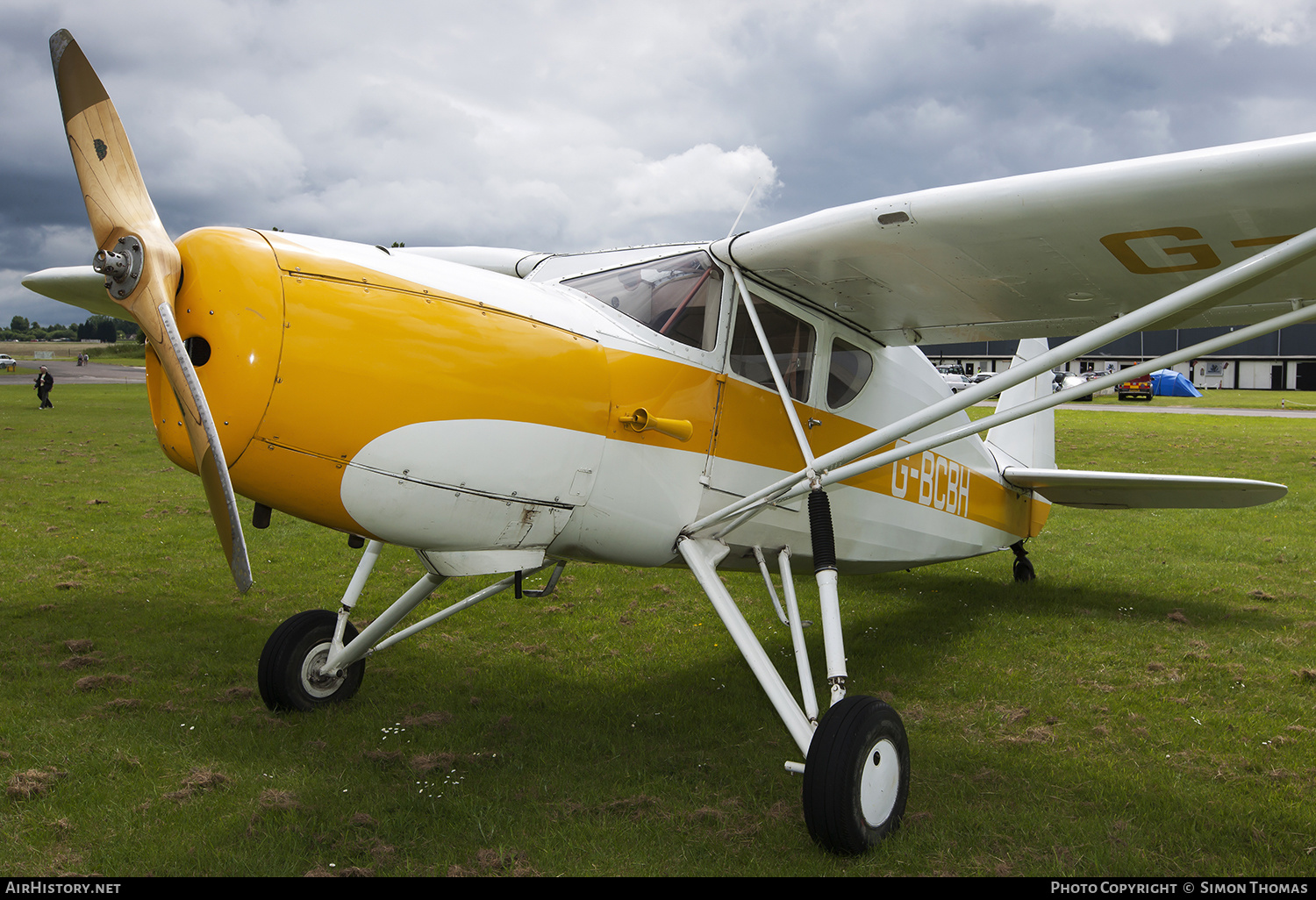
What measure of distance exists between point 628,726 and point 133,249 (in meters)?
3.29

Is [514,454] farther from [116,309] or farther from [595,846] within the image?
[116,309]

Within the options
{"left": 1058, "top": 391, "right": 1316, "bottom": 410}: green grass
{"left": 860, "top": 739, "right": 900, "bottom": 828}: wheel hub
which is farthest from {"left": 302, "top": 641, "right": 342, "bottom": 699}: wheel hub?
{"left": 1058, "top": 391, "right": 1316, "bottom": 410}: green grass

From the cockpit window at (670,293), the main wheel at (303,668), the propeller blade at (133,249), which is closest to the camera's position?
the propeller blade at (133,249)

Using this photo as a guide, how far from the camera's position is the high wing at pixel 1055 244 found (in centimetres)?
306

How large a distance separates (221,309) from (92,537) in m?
7.99

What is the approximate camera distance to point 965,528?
633 centimetres

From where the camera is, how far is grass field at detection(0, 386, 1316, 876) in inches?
131

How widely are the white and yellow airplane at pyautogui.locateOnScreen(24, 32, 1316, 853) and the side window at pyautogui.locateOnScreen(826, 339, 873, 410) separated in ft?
0.06

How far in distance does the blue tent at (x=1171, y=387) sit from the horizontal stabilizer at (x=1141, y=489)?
39.5m

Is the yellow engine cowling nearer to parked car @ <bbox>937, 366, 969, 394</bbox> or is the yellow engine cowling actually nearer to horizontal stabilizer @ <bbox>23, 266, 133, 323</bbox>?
horizontal stabilizer @ <bbox>23, 266, 133, 323</bbox>

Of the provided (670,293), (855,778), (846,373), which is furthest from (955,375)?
(855,778)

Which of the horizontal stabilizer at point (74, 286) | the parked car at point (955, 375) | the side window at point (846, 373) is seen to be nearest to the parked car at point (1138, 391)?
the parked car at point (955, 375)

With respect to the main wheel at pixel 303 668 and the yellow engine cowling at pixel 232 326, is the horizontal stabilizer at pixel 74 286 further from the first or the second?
the yellow engine cowling at pixel 232 326

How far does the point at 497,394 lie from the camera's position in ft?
10.3
